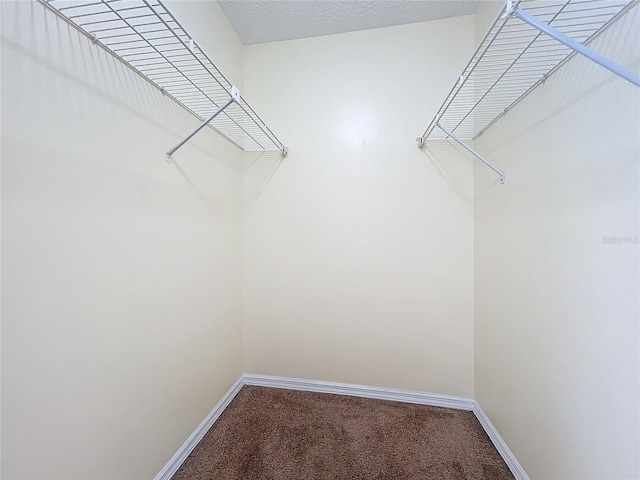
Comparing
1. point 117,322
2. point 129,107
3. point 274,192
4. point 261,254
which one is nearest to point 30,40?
point 129,107

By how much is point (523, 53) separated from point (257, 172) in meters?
1.64

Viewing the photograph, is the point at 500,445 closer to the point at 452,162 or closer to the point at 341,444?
the point at 341,444

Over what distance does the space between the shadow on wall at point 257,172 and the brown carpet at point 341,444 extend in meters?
1.45

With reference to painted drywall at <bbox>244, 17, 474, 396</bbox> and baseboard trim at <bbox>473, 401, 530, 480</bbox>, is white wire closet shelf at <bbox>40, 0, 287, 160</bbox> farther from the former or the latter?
baseboard trim at <bbox>473, 401, 530, 480</bbox>

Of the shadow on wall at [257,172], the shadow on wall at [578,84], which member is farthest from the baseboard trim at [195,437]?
the shadow on wall at [578,84]

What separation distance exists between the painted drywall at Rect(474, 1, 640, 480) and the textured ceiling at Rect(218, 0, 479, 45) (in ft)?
3.16

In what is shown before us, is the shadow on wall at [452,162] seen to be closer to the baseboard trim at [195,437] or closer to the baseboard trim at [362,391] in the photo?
the baseboard trim at [362,391]

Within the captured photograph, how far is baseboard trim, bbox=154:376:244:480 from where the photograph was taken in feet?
3.98

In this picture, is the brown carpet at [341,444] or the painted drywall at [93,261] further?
the brown carpet at [341,444]

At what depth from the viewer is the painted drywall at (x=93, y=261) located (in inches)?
26.8

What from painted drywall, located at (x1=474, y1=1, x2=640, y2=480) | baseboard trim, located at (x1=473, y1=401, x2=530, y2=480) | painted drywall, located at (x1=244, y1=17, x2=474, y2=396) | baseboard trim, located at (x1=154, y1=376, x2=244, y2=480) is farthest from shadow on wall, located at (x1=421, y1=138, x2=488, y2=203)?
baseboard trim, located at (x1=154, y1=376, x2=244, y2=480)

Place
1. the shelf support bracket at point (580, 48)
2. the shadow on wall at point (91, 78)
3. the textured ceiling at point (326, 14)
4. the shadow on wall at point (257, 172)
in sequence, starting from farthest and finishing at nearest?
the shadow on wall at point (257, 172) → the textured ceiling at point (326, 14) → the shadow on wall at point (91, 78) → the shelf support bracket at point (580, 48)

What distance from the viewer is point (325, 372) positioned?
190cm

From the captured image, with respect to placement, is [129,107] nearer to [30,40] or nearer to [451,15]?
[30,40]
